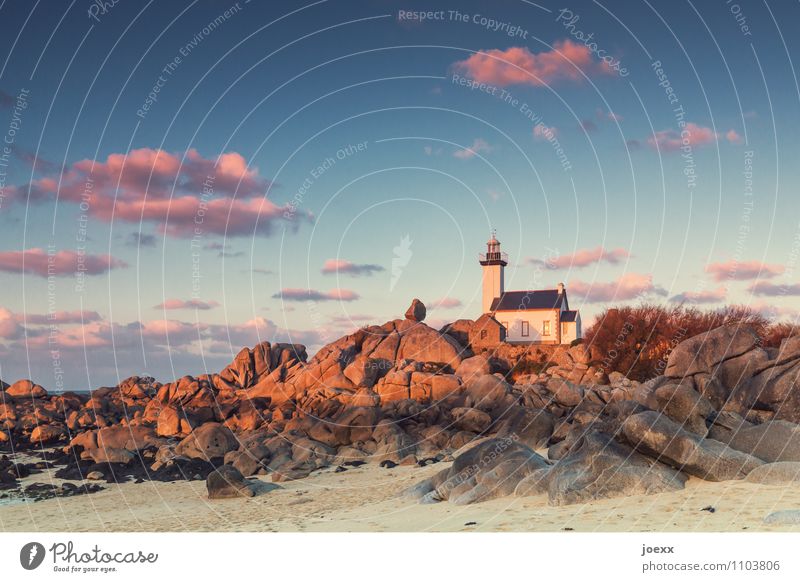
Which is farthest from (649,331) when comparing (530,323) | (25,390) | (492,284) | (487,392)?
(25,390)

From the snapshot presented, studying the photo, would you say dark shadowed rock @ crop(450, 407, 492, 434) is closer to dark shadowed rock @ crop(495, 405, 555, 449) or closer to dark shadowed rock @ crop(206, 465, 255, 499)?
dark shadowed rock @ crop(495, 405, 555, 449)

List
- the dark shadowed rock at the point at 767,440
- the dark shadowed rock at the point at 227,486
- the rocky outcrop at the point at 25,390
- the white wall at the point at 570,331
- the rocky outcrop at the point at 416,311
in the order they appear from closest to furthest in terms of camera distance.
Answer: the dark shadowed rock at the point at 767,440
the dark shadowed rock at the point at 227,486
the rocky outcrop at the point at 25,390
the rocky outcrop at the point at 416,311
the white wall at the point at 570,331

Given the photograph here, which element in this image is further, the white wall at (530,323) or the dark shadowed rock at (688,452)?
the white wall at (530,323)

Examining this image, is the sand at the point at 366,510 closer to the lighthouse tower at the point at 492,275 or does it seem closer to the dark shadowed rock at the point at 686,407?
the dark shadowed rock at the point at 686,407

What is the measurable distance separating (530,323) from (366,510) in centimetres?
5808

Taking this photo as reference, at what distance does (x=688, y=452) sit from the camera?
1650 cm

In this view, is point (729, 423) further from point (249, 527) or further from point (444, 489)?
point (249, 527)

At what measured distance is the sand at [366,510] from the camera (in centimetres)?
1433

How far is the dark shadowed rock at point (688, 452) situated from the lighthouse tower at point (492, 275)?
63.5 meters

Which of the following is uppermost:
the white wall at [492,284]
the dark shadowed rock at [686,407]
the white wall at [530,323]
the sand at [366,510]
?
the white wall at [492,284]

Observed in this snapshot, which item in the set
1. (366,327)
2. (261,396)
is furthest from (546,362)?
(261,396)

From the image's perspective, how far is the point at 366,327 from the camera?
59.9 meters

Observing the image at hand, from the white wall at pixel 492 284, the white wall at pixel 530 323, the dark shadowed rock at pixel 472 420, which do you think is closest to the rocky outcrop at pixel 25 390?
the dark shadowed rock at pixel 472 420

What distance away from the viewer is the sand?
47.0ft
